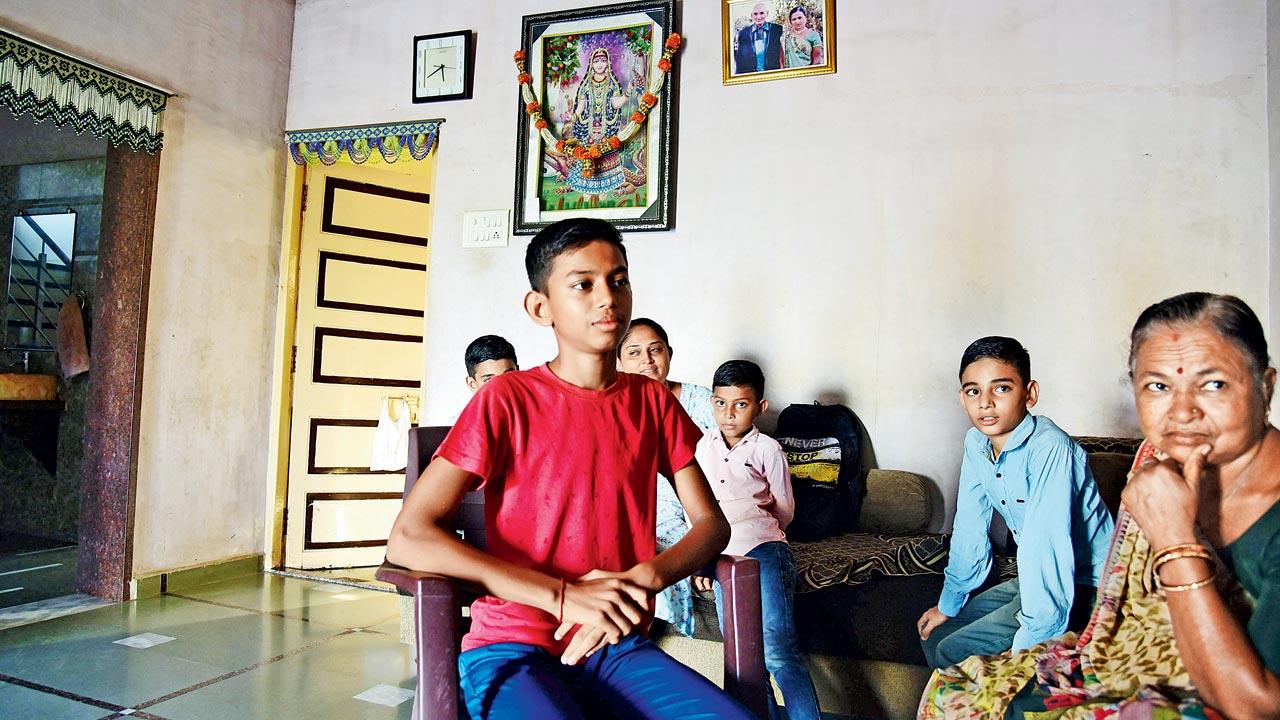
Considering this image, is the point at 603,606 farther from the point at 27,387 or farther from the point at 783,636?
the point at 27,387

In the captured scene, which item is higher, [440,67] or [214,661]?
[440,67]

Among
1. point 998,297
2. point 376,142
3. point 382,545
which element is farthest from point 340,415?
point 998,297

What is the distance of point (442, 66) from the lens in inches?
165

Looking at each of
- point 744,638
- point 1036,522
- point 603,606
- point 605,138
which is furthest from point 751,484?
point 605,138

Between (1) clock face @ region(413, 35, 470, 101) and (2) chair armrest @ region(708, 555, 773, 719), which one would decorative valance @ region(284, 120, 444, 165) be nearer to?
(1) clock face @ region(413, 35, 470, 101)

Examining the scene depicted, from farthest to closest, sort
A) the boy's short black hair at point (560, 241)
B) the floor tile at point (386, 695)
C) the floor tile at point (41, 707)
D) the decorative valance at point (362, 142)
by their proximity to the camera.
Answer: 1. the decorative valance at point (362, 142)
2. the floor tile at point (386, 695)
3. the floor tile at point (41, 707)
4. the boy's short black hair at point (560, 241)

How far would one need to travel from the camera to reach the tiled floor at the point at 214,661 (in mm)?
2521

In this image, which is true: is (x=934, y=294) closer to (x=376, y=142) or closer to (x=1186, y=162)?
(x=1186, y=162)

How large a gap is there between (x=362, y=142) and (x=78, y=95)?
127 cm

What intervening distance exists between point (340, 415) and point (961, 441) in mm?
3338

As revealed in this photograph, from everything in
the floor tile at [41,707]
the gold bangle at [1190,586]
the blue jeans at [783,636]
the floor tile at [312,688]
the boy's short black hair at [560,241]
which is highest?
the boy's short black hair at [560,241]

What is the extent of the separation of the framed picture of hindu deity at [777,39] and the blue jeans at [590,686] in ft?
9.88

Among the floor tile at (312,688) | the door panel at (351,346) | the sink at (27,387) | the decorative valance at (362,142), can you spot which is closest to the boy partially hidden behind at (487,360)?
the floor tile at (312,688)

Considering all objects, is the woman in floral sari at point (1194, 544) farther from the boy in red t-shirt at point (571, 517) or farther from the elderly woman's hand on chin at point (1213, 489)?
the boy in red t-shirt at point (571, 517)
